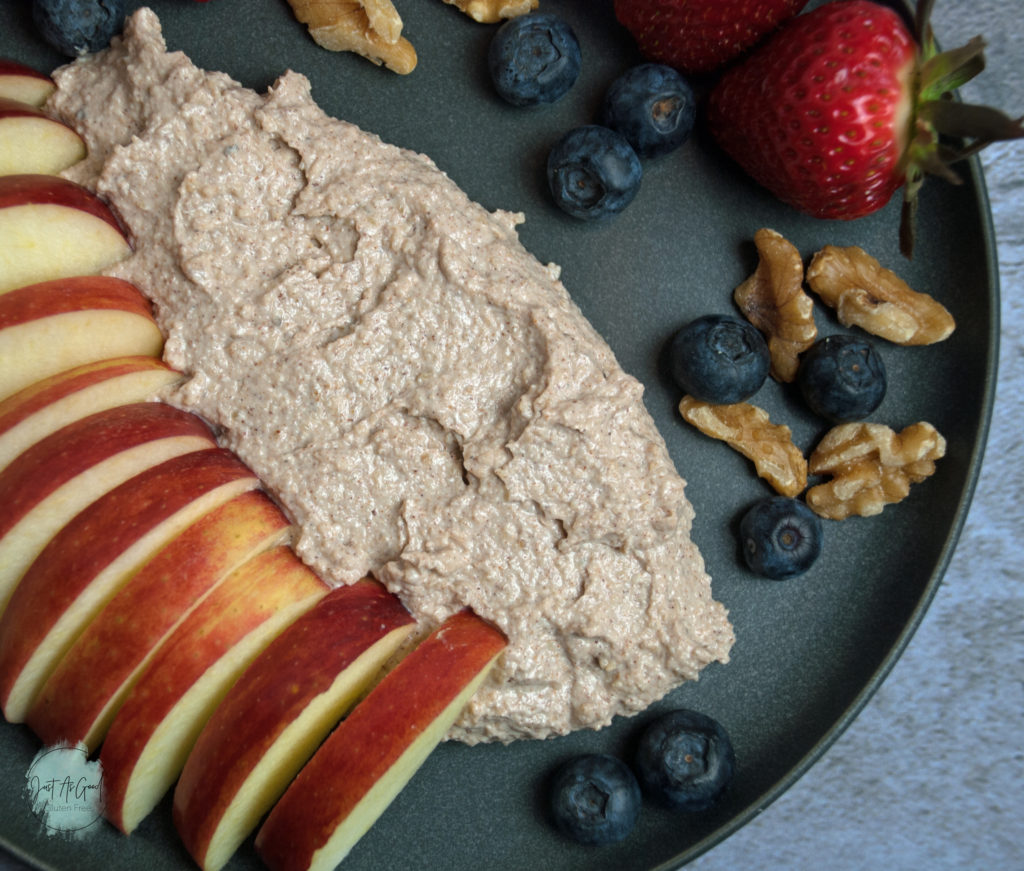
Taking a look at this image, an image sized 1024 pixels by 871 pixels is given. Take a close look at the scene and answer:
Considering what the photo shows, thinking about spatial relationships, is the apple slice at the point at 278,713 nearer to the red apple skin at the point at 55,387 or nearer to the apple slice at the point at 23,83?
the red apple skin at the point at 55,387

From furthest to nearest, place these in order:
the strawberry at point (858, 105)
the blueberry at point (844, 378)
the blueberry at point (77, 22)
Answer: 1. the blueberry at point (844, 378)
2. the blueberry at point (77, 22)
3. the strawberry at point (858, 105)

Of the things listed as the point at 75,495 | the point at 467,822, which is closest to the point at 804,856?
the point at 467,822

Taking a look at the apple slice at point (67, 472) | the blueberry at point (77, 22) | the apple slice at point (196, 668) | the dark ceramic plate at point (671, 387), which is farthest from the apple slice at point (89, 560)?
the blueberry at point (77, 22)

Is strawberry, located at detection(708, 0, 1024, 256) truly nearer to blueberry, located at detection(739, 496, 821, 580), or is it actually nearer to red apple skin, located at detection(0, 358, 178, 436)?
blueberry, located at detection(739, 496, 821, 580)

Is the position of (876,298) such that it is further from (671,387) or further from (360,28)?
(360,28)

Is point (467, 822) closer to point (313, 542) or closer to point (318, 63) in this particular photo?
point (313, 542)

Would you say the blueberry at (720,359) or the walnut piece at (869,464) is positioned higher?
the blueberry at (720,359)
